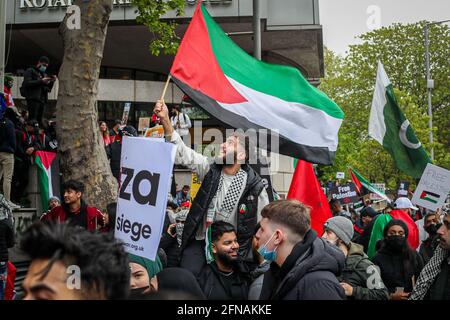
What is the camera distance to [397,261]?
6.62 metres

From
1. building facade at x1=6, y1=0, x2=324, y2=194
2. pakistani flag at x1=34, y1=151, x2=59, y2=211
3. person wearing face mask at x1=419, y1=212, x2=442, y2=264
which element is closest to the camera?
person wearing face mask at x1=419, y1=212, x2=442, y2=264

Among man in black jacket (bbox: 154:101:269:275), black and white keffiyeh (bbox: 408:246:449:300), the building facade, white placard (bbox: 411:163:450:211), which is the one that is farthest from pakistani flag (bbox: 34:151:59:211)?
black and white keffiyeh (bbox: 408:246:449:300)

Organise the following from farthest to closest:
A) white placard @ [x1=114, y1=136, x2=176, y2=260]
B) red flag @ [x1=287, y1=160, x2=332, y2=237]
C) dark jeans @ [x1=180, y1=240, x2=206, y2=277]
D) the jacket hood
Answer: red flag @ [x1=287, y1=160, x2=332, y2=237]
the jacket hood
dark jeans @ [x1=180, y1=240, x2=206, y2=277]
white placard @ [x1=114, y1=136, x2=176, y2=260]

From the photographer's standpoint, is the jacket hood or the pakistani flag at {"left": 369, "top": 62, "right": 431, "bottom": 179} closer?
the jacket hood

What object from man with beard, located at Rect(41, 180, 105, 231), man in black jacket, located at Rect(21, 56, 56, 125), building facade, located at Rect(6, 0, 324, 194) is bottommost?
man with beard, located at Rect(41, 180, 105, 231)

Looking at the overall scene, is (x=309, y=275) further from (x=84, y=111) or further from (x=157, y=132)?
(x=84, y=111)

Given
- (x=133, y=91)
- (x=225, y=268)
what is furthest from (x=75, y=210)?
(x=133, y=91)

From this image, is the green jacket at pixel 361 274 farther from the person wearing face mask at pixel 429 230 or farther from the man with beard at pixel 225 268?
the person wearing face mask at pixel 429 230

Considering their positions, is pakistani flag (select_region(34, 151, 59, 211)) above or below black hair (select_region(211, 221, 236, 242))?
above

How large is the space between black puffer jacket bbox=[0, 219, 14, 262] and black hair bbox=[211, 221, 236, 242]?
9.59 feet

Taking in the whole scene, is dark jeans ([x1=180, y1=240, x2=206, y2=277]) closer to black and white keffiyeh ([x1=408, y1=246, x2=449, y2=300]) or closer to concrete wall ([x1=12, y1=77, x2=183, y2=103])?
black and white keffiyeh ([x1=408, y1=246, x2=449, y2=300])

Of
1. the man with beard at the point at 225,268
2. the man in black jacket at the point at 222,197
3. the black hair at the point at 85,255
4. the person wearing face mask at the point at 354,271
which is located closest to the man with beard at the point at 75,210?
the man in black jacket at the point at 222,197

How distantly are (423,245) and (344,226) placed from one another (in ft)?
11.0

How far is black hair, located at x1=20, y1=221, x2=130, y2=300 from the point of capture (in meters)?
2.09
